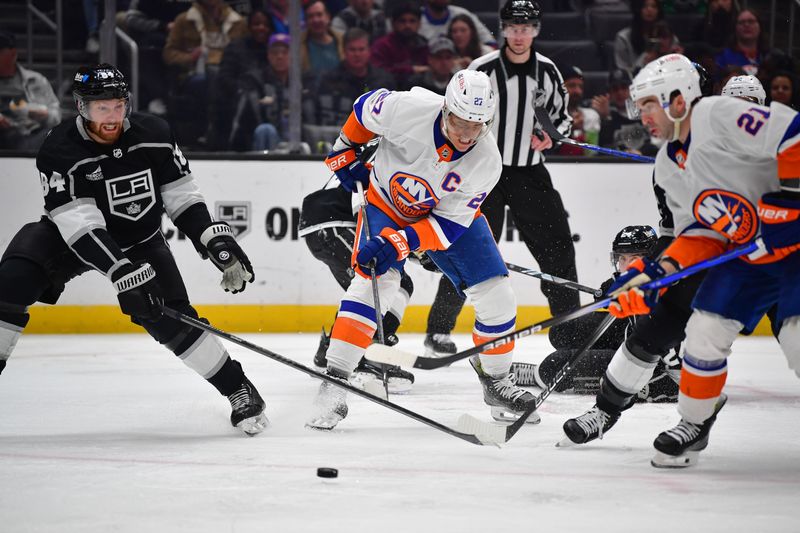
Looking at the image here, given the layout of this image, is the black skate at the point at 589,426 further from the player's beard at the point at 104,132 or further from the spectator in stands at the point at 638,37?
the spectator in stands at the point at 638,37

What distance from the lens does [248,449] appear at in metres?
3.17

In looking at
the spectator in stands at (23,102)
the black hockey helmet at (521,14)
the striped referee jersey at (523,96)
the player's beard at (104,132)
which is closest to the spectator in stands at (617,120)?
the striped referee jersey at (523,96)

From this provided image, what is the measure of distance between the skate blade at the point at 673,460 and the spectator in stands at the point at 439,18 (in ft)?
11.9

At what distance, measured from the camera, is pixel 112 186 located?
11.0 feet

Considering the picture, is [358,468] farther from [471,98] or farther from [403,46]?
[403,46]

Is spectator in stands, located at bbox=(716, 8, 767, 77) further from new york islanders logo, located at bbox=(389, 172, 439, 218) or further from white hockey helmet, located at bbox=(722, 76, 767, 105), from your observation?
new york islanders logo, located at bbox=(389, 172, 439, 218)

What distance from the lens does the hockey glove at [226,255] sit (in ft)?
11.2

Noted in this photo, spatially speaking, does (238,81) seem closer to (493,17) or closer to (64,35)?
(64,35)

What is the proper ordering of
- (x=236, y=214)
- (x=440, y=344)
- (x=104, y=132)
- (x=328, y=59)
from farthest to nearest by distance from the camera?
1. (x=328, y=59)
2. (x=236, y=214)
3. (x=440, y=344)
4. (x=104, y=132)

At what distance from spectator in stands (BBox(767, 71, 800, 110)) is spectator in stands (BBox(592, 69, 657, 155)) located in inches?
28.2

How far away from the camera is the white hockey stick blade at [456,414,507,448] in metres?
3.15


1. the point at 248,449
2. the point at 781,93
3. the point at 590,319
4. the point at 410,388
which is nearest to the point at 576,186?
the point at 781,93

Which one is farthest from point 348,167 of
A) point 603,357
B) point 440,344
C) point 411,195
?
point 440,344

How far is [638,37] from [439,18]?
3.79 ft
